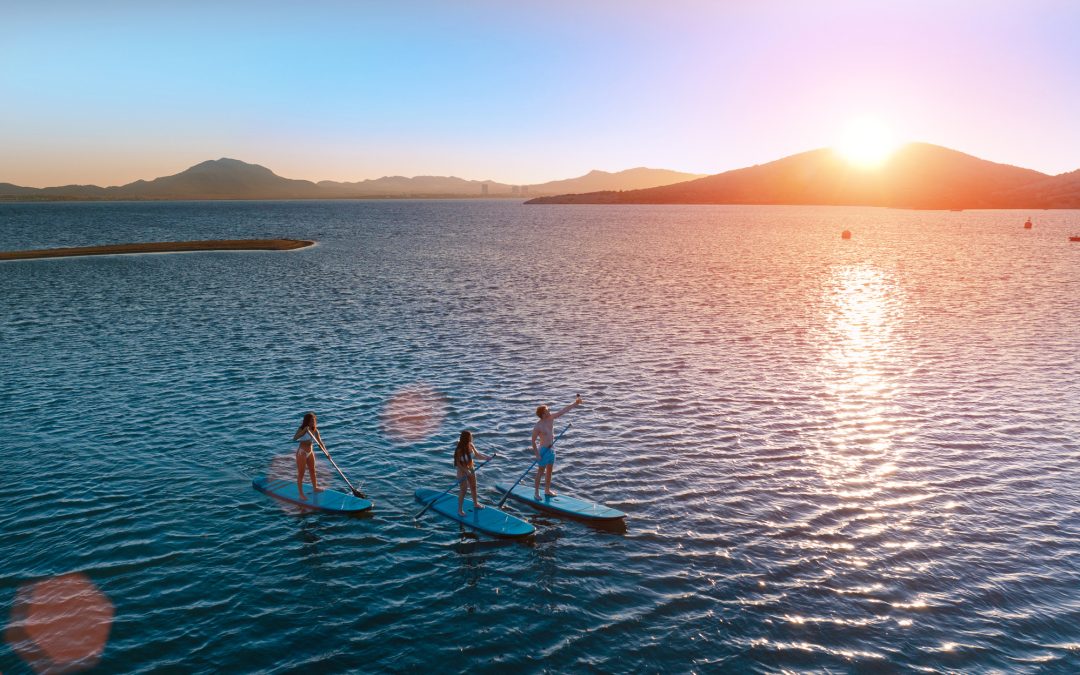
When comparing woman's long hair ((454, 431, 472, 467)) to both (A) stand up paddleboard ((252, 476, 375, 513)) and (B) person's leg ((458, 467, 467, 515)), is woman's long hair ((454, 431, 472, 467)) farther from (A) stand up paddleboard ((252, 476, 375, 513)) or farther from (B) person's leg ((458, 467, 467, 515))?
(A) stand up paddleboard ((252, 476, 375, 513))

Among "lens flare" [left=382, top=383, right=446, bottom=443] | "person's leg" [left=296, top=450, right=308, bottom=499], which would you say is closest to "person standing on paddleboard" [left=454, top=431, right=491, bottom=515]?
"person's leg" [left=296, top=450, right=308, bottom=499]

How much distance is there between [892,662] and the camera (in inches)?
526

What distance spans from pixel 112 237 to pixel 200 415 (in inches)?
5427

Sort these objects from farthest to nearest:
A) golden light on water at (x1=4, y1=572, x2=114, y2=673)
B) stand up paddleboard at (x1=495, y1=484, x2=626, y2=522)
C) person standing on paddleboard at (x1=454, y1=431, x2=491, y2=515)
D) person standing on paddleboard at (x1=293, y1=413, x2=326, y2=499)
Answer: person standing on paddleboard at (x1=293, y1=413, x2=326, y2=499) < person standing on paddleboard at (x1=454, y1=431, x2=491, y2=515) < stand up paddleboard at (x1=495, y1=484, x2=626, y2=522) < golden light on water at (x1=4, y1=572, x2=114, y2=673)

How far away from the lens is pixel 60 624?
14617mm

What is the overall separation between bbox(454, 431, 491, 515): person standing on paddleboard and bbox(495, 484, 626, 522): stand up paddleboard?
5.12ft

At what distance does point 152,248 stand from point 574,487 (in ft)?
336

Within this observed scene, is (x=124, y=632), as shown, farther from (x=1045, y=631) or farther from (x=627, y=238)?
(x=627, y=238)

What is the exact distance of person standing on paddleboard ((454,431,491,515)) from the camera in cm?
Result: 1911

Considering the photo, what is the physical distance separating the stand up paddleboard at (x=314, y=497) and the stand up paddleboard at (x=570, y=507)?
446 centimetres

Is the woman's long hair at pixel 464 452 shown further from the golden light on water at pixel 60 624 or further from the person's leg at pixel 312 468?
the golden light on water at pixel 60 624

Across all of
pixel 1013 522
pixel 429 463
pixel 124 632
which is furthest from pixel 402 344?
pixel 1013 522

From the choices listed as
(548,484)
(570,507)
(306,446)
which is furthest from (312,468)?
(570,507)

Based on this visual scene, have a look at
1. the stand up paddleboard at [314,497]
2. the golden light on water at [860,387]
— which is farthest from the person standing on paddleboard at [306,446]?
the golden light on water at [860,387]
